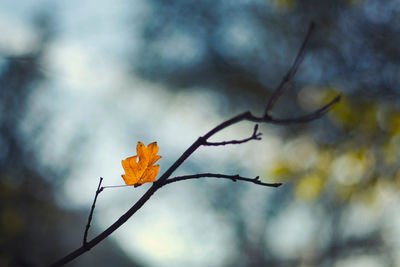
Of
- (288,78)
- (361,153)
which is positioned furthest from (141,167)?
(361,153)

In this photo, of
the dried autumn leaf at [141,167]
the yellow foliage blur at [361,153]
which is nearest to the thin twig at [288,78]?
the dried autumn leaf at [141,167]

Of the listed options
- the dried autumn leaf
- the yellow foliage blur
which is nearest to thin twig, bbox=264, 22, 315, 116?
the dried autumn leaf

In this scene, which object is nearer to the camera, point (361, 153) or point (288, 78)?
point (288, 78)

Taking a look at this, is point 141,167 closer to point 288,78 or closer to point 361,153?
point 288,78

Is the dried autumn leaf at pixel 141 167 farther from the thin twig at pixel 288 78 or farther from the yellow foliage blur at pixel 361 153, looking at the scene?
the yellow foliage blur at pixel 361 153

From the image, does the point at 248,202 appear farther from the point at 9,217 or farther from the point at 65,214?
the point at 9,217

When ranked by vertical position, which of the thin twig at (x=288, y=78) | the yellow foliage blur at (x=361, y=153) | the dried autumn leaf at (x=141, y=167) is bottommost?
the dried autumn leaf at (x=141, y=167)

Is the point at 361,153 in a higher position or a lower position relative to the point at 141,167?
higher

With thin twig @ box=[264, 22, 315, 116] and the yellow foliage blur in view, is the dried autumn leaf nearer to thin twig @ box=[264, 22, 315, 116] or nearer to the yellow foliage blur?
thin twig @ box=[264, 22, 315, 116]

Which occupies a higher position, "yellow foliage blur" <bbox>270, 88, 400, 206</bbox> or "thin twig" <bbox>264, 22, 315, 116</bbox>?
"yellow foliage blur" <bbox>270, 88, 400, 206</bbox>
